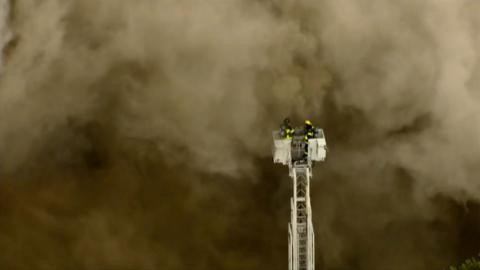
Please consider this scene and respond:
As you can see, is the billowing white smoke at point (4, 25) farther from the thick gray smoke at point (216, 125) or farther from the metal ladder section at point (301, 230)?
the metal ladder section at point (301, 230)

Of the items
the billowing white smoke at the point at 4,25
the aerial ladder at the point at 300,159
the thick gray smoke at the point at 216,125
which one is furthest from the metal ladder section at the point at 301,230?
the billowing white smoke at the point at 4,25

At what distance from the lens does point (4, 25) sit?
19.2 metres

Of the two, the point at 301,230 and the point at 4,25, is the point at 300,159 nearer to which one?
the point at 301,230

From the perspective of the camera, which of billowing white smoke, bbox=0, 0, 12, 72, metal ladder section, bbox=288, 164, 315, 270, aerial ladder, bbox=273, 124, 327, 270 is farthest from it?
billowing white smoke, bbox=0, 0, 12, 72

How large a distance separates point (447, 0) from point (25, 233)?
10.3 metres

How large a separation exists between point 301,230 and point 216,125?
13.9 ft

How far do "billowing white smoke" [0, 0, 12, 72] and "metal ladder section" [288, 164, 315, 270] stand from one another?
7.03m

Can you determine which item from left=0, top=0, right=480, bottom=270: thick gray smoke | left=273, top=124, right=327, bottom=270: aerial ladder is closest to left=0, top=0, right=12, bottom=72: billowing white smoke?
left=0, top=0, right=480, bottom=270: thick gray smoke

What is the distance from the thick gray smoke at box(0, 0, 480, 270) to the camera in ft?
64.1

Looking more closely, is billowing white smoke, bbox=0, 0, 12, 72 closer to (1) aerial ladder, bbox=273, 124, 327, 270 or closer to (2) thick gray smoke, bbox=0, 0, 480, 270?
(2) thick gray smoke, bbox=0, 0, 480, 270

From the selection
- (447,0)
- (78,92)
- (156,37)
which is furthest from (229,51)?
(447,0)

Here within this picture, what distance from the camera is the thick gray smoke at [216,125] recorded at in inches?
769

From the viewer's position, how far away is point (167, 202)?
65.9 ft

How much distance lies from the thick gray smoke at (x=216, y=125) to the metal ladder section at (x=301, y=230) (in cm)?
344
